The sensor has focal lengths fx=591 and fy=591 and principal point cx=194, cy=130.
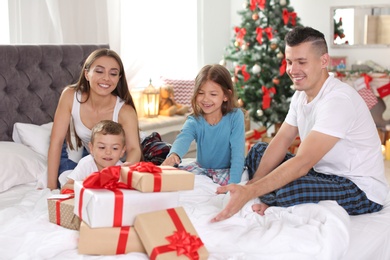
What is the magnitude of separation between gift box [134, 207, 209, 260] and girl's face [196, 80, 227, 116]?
3.61 feet

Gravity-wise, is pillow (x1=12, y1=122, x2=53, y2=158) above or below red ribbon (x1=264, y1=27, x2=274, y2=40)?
below

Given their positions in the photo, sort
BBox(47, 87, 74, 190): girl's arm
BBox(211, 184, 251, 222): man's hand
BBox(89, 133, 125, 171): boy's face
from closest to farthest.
A: BBox(211, 184, 251, 222): man's hand, BBox(89, 133, 125, 171): boy's face, BBox(47, 87, 74, 190): girl's arm

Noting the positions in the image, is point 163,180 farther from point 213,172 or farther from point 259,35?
point 259,35

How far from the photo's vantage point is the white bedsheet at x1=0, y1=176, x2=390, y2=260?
2160 mm

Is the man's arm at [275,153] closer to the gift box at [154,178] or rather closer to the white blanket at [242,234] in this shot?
the white blanket at [242,234]

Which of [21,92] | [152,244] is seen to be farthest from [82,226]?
[21,92]

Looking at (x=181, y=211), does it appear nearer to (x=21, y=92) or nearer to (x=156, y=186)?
(x=156, y=186)

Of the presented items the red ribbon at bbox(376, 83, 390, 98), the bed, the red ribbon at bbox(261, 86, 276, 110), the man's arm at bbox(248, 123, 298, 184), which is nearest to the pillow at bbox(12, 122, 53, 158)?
the bed

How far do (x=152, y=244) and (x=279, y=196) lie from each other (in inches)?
30.8

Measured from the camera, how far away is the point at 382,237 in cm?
246

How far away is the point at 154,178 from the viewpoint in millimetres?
2146

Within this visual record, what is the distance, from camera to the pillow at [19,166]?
10.5 ft

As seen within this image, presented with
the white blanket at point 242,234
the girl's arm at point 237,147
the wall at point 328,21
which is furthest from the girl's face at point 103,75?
the wall at point 328,21

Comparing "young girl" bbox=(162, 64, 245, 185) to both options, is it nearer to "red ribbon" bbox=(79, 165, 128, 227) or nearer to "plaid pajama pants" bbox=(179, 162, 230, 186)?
"plaid pajama pants" bbox=(179, 162, 230, 186)
